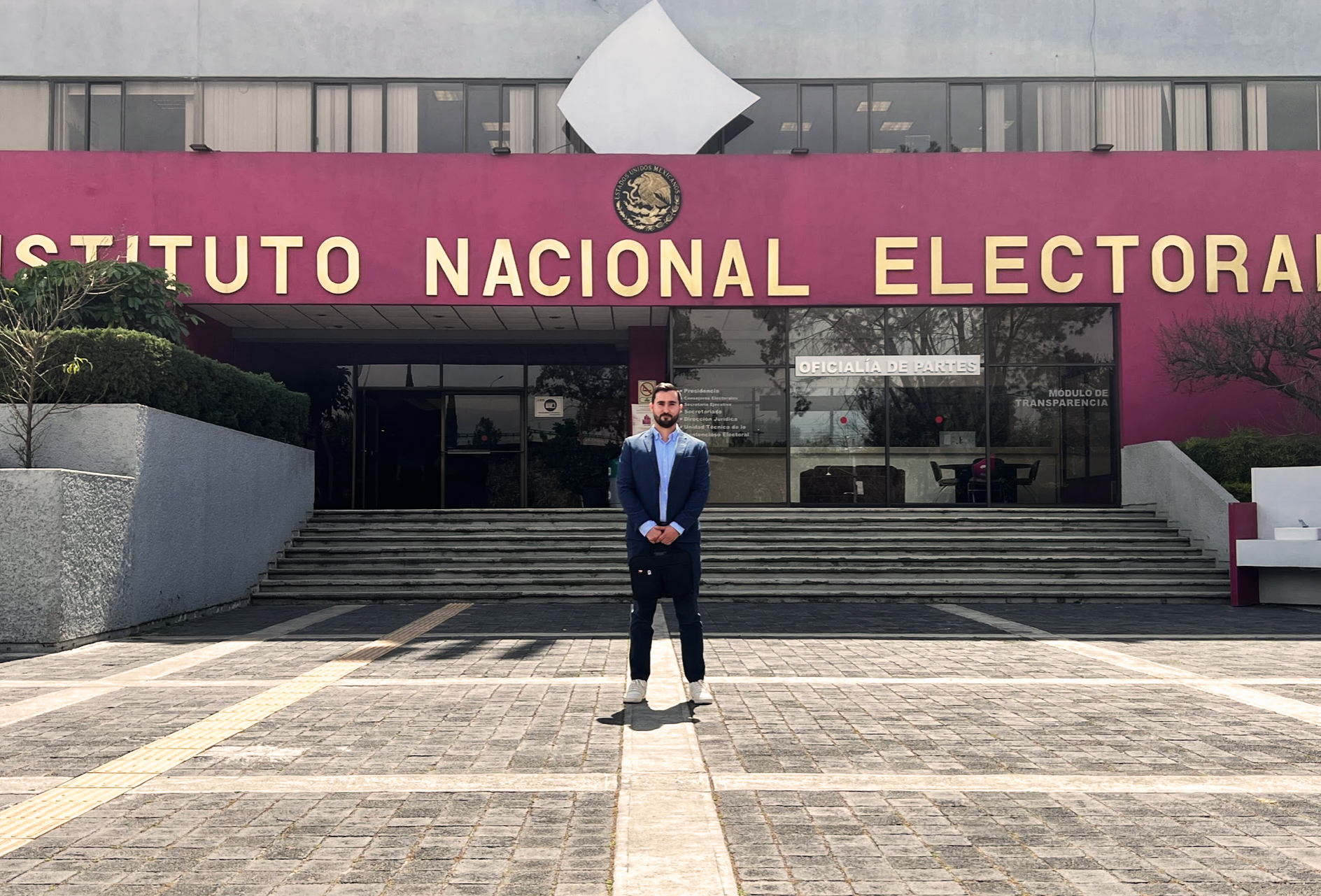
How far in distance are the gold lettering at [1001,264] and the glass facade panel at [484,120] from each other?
8.25m

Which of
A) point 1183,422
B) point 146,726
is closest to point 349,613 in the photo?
point 146,726

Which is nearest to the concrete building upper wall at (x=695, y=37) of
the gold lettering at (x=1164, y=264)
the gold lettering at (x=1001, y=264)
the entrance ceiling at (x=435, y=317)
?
the gold lettering at (x=1001, y=264)

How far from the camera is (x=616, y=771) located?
4.78m

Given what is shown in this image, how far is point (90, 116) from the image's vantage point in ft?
61.8

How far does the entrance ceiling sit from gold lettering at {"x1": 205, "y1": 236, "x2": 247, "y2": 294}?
0.36 metres

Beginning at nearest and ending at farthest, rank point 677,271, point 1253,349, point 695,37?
point 1253,349
point 677,271
point 695,37

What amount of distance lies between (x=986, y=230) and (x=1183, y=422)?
14.1 ft

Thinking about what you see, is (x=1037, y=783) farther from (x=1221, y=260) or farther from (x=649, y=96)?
(x=649, y=96)

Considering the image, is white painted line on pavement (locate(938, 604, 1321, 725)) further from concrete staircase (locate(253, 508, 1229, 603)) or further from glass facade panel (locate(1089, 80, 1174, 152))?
glass facade panel (locate(1089, 80, 1174, 152))

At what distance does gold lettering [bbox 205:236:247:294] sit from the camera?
56.5ft

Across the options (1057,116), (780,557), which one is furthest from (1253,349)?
(780,557)

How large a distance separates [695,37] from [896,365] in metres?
6.83

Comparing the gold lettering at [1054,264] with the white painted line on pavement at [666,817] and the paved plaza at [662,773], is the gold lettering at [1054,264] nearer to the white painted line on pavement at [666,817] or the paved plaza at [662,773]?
the paved plaza at [662,773]

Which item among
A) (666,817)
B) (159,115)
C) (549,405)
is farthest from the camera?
(549,405)
